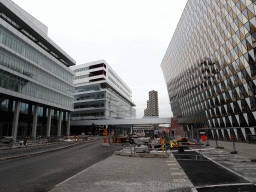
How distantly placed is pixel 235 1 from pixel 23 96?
1846 inches

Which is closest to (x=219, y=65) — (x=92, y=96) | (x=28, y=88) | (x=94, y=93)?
(x=28, y=88)

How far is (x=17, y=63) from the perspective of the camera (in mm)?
40562

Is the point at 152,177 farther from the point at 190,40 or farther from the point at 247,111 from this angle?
the point at 190,40

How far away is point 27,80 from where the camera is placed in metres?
43.0

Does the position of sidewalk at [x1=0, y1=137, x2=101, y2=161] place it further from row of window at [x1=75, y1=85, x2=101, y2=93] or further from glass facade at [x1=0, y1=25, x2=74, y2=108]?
row of window at [x1=75, y1=85, x2=101, y2=93]


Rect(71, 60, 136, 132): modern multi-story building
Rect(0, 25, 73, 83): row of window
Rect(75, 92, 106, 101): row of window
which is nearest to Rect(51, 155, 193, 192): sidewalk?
Rect(0, 25, 73, 83): row of window

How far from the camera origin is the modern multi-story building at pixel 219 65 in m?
27.2

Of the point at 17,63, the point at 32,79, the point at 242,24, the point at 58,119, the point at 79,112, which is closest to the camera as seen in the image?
the point at 242,24

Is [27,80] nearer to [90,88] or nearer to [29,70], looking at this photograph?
[29,70]

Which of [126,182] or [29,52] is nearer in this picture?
[126,182]

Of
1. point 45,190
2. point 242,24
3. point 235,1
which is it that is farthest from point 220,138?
point 45,190

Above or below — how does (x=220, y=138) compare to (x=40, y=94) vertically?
below

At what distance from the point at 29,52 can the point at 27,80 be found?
728cm

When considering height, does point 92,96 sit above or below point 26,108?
above
